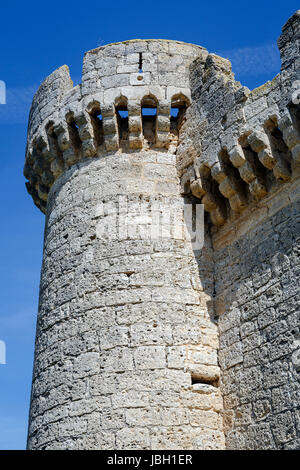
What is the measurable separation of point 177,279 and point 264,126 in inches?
70.6

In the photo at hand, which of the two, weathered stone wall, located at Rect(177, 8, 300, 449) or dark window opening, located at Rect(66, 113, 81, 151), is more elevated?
dark window opening, located at Rect(66, 113, 81, 151)

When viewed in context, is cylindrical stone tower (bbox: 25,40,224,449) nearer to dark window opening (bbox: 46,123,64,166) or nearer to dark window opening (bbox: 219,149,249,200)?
dark window opening (bbox: 46,123,64,166)

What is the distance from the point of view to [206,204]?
24.0 ft

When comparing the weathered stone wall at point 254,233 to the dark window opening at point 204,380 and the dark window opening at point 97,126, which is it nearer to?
the dark window opening at point 204,380

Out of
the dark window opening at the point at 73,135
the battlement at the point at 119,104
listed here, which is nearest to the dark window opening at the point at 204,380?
the battlement at the point at 119,104

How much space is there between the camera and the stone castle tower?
5.98 meters

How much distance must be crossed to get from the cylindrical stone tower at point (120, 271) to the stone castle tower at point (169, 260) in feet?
0.05

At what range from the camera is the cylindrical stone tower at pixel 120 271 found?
6102 millimetres

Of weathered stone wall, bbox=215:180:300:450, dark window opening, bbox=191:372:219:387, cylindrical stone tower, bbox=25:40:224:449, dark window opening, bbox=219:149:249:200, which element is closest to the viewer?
weathered stone wall, bbox=215:180:300:450

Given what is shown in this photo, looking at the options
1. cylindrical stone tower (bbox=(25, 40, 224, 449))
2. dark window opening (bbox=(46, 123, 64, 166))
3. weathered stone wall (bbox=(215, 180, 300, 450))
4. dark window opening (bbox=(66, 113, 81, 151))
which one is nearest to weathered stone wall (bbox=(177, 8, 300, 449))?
weathered stone wall (bbox=(215, 180, 300, 450))

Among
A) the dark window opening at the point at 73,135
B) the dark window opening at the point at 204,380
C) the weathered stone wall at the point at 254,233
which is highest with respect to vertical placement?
the dark window opening at the point at 73,135

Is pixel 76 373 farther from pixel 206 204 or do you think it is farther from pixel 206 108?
pixel 206 108

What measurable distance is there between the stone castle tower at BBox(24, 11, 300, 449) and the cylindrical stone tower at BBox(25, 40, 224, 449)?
0.05 ft
